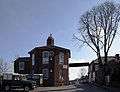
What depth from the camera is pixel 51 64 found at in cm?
5422

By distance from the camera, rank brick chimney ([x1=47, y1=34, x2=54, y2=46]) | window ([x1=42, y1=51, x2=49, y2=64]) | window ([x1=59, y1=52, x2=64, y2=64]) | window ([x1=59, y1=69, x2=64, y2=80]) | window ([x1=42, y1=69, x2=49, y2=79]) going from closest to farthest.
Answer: window ([x1=42, y1=69, x2=49, y2=79]) → window ([x1=42, y1=51, x2=49, y2=64]) → window ([x1=59, y1=69, x2=64, y2=80]) → window ([x1=59, y1=52, x2=64, y2=64]) → brick chimney ([x1=47, y1=34, x2=54, y2=46])

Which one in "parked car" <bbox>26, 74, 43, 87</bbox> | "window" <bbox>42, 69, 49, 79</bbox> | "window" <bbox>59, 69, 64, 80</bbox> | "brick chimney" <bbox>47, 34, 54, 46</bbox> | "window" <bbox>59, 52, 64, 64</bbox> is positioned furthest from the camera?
"brick chimney" <bbox>47, 34, 54, 46</bbox>

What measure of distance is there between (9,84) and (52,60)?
1722 cm

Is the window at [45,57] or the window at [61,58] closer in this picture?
the window at [45,57]

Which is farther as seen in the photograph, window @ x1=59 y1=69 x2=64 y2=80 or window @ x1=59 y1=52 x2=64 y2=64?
window @ x1=59 y1=52 x2=64 y2=64

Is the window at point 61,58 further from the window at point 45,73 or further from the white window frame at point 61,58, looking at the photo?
the window at point 45,73

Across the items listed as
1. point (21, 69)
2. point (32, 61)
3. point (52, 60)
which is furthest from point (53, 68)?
point (21, 69)

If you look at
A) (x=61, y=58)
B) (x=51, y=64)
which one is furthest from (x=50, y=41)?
(x=51, y=64)

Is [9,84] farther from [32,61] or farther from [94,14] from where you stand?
[94,14]

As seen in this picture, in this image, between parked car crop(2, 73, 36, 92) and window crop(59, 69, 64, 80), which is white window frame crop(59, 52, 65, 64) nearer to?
window crop(59, 69, 64, 80)

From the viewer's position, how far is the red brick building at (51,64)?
53.7m

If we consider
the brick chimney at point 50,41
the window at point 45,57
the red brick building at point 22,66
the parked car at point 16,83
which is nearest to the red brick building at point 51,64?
the window at point 45,57

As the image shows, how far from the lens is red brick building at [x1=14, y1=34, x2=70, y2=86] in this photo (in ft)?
176

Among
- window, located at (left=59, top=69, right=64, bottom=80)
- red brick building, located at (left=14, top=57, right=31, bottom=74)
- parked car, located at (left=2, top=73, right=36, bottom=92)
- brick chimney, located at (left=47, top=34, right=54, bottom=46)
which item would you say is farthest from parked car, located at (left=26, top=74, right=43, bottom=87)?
red brick building, located at (left=14, top=57, right=31, bottom=74)
